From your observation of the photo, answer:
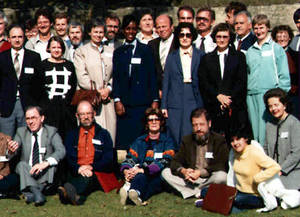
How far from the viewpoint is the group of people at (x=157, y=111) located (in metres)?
7.49

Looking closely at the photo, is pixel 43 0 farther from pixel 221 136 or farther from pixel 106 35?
pixel 221 136

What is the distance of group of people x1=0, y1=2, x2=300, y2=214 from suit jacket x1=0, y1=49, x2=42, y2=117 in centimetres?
A: 1

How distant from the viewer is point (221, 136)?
7.78m

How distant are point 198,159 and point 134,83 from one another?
132cm

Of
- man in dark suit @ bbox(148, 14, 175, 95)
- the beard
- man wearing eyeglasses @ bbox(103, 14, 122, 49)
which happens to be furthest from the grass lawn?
man wearing eyeglasses @ bbox(103, 14, 122, 49)

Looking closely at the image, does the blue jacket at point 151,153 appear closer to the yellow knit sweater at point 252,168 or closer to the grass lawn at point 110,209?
the grass lawn at point 110,209

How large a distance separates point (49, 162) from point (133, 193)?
1.07 metres

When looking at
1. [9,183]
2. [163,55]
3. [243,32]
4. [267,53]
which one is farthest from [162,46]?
[9,183]

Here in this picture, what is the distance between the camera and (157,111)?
8.01m

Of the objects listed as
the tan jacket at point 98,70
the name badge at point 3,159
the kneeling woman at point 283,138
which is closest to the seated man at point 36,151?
the name badge at point 3,159

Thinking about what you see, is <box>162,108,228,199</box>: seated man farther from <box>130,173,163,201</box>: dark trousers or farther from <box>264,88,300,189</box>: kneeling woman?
<box>264,88,300,189</box>: kneeling woman

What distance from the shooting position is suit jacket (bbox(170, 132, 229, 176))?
25.3 ft

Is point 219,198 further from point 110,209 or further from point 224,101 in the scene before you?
point 224,101

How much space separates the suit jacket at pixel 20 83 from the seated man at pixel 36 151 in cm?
35
